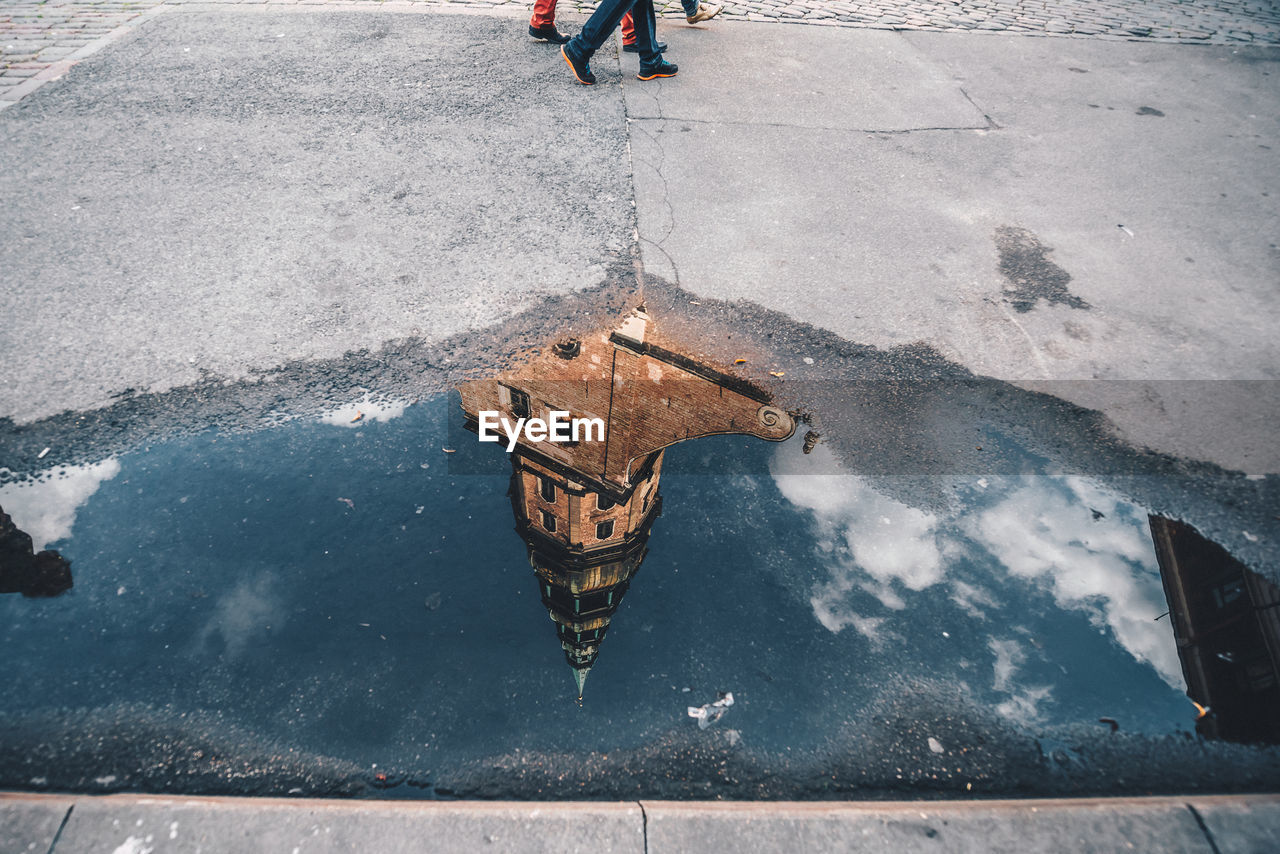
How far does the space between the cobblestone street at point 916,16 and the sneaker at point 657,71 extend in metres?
2.40

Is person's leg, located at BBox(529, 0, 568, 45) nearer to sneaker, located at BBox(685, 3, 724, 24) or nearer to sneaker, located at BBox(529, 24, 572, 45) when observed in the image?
sneaker, located at BBox(529, 24, 572, 45)

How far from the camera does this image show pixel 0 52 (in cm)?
799

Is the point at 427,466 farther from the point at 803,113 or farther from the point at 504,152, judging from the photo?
the point at 803,113

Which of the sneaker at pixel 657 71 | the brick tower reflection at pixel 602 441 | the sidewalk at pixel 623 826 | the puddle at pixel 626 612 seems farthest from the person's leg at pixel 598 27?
the sidewalk at pixel 623 826

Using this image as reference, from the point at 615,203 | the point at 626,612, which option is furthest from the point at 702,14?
the point at 626,612

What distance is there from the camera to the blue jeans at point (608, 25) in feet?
25.2

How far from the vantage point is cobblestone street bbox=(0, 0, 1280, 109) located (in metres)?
8.55

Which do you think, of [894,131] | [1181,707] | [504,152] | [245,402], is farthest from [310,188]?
[1181,707]

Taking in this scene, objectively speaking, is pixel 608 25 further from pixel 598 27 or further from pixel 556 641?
pixel 556 641

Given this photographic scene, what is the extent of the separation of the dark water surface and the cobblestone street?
7986 mm

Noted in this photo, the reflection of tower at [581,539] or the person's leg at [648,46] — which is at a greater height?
the person's leg at [648,46]

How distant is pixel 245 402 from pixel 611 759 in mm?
3096

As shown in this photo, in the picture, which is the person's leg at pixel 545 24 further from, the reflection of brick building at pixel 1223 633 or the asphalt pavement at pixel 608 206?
the reflection of brick building at pixel 1223 633

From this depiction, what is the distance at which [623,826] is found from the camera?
262 centimetres
